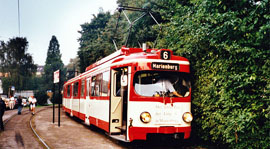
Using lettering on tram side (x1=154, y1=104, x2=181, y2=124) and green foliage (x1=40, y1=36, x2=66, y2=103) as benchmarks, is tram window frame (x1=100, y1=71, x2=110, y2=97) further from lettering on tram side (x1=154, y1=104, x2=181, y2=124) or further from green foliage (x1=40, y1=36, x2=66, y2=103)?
green foliage (x1=40, y1=36, x2=66, y2=103)

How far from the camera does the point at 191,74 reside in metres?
9.14

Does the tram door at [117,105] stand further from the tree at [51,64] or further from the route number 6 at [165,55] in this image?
the tree at [51,64]

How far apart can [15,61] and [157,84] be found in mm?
53302

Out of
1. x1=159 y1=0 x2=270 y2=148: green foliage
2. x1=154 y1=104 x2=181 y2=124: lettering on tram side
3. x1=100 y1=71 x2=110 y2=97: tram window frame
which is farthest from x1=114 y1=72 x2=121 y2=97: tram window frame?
x1=159 y1=0 x2=270 y2=148: green foliage

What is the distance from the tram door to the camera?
29.7ft

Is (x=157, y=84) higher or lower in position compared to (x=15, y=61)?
lower

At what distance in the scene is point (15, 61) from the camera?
181 feet

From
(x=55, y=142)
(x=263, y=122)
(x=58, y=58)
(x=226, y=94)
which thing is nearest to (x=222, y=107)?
(x=226, y=94)

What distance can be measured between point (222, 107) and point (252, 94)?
1057mm

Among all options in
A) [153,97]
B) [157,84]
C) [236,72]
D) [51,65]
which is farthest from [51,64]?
[236,72]

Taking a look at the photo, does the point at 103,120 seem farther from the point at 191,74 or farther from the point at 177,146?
the point at 191,74

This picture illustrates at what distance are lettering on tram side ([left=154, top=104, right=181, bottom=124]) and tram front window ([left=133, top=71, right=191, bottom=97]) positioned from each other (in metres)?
0.38

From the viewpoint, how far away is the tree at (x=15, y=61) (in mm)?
53000

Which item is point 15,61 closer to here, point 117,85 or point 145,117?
point 117,85
